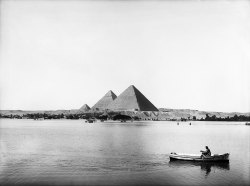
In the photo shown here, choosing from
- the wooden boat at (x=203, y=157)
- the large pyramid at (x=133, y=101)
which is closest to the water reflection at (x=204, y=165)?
the wooden boat at (x=203, y=157)

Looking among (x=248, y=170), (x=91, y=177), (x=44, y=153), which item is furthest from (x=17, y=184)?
(x=248, y=170)

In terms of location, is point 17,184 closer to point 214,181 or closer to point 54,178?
point 54,178

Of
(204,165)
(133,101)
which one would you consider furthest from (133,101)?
(204,165)

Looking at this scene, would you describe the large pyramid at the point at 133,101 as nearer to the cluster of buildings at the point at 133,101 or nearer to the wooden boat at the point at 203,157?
the cluster of buildings at the point at 133,101

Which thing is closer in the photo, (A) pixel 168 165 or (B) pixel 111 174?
(B) pixel 111 174

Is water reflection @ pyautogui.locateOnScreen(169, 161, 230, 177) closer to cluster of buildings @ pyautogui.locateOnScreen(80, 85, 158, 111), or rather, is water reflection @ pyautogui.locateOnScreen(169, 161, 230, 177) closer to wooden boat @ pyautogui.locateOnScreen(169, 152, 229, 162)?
wooden boat @ pyautogui.locateOnScreen(169, 152, 229, 162)

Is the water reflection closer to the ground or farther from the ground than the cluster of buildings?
closer to the ground

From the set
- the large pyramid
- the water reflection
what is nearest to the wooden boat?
the water reflection

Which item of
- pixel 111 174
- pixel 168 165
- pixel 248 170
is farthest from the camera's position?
pixel 168 165

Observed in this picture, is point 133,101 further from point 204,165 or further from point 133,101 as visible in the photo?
point 204,165
